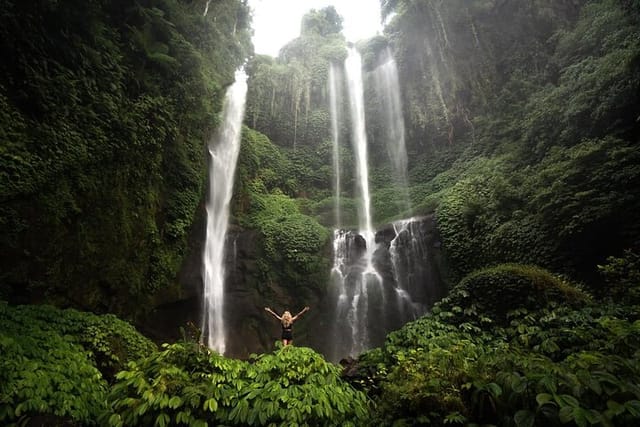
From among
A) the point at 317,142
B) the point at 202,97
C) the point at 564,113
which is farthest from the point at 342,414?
the point at 317,142

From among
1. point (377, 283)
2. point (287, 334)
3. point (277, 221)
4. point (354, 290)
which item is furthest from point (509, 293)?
point (277, 221)

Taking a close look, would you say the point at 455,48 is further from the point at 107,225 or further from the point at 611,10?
the point at 107,225

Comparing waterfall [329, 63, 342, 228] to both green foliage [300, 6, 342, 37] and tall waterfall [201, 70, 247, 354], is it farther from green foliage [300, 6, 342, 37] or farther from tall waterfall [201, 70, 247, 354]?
tall waterfall [201, 70, 247, 354]

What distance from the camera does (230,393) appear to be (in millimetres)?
3092

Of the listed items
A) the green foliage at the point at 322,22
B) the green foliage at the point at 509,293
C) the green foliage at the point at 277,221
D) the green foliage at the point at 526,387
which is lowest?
the green foliage at the point at 526,387

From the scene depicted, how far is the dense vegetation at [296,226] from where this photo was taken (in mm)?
2930

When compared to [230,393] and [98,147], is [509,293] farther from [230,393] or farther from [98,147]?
[98,147]

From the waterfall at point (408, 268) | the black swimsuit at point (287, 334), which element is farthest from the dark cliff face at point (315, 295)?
the black swimsuit at point (287, 334)

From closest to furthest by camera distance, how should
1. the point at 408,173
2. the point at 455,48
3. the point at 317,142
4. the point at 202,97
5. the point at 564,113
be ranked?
the point at 202,97, the point at 564,113, the point at 455,48, the point at 408,173, the point at 317,142

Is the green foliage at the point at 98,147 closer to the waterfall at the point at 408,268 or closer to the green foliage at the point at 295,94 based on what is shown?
the waterfall at the point at 408,268

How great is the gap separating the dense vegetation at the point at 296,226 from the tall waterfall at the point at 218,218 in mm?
1019

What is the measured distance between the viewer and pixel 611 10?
12.6 meters

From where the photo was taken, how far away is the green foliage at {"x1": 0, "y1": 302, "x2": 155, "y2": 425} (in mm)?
3447

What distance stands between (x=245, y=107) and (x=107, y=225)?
610 inches
